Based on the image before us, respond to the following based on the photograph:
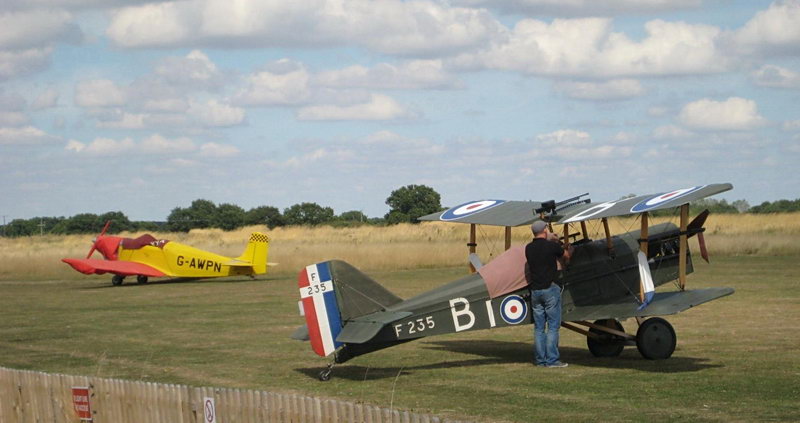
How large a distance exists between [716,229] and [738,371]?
36498 mm

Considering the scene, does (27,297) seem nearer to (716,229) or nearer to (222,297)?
(222,297)

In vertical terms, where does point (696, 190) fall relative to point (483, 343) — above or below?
above

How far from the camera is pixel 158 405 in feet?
26.9

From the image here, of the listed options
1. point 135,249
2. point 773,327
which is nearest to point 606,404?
point 773,327

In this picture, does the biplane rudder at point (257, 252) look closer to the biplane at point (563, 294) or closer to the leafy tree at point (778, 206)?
the biplane at point (563, 294)

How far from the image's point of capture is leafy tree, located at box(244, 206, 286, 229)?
93.7 metres

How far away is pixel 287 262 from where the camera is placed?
3931 centimetres

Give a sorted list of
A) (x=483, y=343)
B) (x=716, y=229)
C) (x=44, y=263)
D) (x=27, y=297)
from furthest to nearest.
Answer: (x=716, y=229), (x=44, y=263), (x=27, y=297), (x=483, y=343)

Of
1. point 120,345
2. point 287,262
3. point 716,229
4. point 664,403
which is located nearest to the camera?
point 664,403

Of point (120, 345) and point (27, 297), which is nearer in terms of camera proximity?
point (120, 345)

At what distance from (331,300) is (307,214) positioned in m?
82.8

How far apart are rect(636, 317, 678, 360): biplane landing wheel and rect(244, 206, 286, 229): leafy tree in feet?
270

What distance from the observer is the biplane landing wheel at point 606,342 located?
13.1 metres

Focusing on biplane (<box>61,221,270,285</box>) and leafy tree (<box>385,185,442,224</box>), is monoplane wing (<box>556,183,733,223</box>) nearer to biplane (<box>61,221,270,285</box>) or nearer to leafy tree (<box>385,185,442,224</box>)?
biplane (<box>61,221,270,285</box>)
